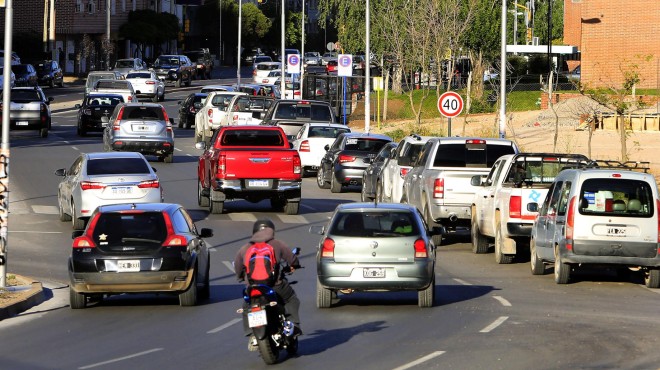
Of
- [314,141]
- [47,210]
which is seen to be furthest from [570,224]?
[314,141]

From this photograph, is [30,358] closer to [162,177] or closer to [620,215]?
[620,215]

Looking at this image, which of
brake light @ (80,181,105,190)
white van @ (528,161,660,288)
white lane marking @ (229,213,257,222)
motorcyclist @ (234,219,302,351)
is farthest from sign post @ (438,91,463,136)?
motorcyclist @ (234,219,302,351)

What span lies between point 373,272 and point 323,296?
834 millimetres

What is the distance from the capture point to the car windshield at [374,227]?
1805cm

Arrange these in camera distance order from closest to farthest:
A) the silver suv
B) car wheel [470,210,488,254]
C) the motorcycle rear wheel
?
the motorcycle rear wheel
car wheel [470,210,488,254]
the silver suv

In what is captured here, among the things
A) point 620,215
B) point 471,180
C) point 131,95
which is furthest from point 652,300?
point 131,95

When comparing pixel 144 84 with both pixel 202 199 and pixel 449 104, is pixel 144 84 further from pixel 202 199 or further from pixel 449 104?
pixel 202 199

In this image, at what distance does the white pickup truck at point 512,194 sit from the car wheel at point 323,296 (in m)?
5.93

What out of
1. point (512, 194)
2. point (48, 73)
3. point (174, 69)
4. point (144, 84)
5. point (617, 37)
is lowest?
point (512, 194)

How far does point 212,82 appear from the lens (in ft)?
349

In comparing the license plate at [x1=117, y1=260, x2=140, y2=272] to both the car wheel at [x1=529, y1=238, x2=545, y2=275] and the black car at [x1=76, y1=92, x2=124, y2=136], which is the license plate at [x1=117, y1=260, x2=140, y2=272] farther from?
the black car at [x1=76, y1=92, x2=124, y2=136]

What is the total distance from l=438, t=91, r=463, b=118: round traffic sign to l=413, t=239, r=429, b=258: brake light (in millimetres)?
21125

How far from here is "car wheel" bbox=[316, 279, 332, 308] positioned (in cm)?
1820

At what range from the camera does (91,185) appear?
27.4 m
